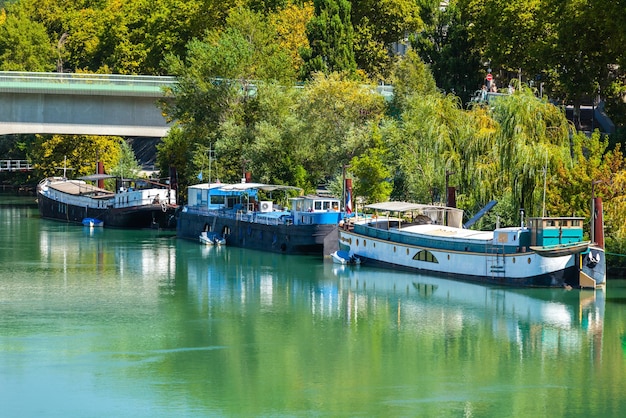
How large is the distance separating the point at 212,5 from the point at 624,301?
7350 centimetres

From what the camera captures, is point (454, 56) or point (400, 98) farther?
point (454, 56)

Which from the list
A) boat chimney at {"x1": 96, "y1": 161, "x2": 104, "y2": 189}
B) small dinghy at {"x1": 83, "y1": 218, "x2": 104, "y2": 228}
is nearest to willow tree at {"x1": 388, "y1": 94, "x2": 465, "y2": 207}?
small dinghy at {"x1": 83, "y1": 218, "x2": 104, "y2": 228}

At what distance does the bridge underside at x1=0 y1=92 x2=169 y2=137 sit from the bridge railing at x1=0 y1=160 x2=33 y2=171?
4062 cm

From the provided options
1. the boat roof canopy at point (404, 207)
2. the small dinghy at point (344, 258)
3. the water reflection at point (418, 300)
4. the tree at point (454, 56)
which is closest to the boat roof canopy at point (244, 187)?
the small dinghy at point (344, 258)

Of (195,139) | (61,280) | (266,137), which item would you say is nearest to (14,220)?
(195,139)

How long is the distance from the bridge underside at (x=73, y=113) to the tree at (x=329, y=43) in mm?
13892

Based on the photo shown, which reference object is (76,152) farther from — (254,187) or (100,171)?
(254,187)

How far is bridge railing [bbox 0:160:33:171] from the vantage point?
144 meters

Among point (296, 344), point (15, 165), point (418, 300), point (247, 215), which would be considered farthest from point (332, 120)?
point (15, 165)

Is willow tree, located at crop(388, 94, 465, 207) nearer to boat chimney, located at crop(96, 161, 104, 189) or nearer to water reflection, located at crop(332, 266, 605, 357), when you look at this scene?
water reflection, located at crop(332, 266, 605, 357)

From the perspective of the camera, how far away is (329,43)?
111 meters

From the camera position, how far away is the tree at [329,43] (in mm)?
110000

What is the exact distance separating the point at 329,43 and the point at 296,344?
61.5 m

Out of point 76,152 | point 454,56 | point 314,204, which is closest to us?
point 314,204
